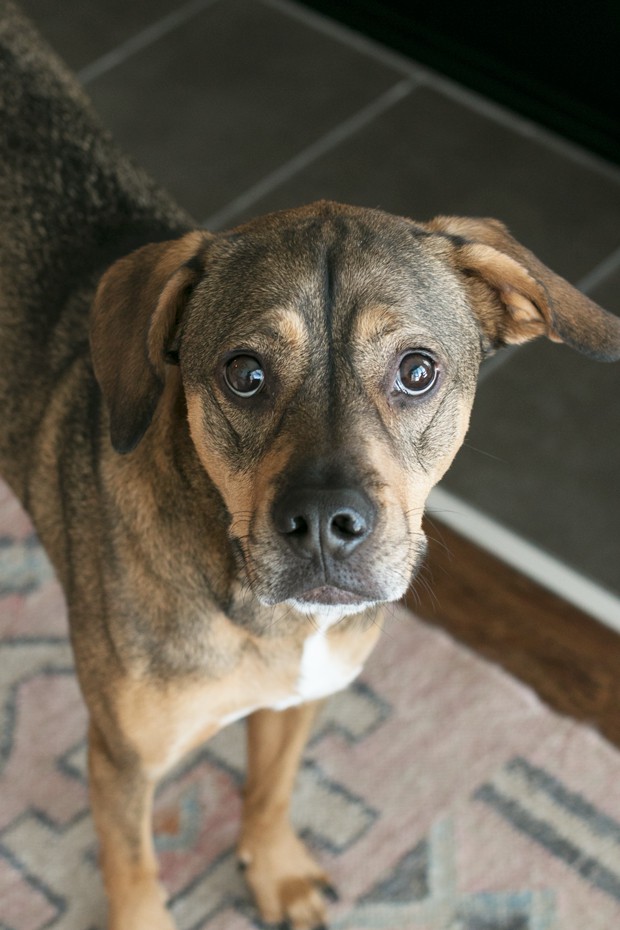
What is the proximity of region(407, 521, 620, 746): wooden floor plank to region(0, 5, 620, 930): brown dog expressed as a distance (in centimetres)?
68

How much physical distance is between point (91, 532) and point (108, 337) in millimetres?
406

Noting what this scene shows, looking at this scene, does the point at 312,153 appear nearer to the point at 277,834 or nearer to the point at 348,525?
the point at 277,834

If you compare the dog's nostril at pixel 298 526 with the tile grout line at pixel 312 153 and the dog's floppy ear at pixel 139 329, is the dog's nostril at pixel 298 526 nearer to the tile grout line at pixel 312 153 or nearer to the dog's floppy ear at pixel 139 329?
the dog's floppy ear at pixel 139 329

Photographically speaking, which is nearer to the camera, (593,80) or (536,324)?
(536,324)

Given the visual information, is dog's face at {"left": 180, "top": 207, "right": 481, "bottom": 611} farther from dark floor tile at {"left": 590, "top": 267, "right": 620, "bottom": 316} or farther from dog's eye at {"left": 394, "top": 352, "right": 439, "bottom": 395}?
dark floor tile at {"left": 590, "top": 267, "right": 620, "bottom": 316}

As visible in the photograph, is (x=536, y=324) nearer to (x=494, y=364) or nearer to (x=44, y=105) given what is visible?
(x=44, y=105)

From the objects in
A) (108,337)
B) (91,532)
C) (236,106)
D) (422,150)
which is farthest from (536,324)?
(236,106)

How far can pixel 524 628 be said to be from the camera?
120 inches

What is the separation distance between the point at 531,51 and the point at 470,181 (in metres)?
0.56

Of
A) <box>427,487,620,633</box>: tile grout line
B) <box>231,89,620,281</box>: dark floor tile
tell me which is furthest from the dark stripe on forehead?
<box>231,89,620,281</box>: dark floor tile

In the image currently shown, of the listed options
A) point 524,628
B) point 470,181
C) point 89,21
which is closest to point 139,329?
point 524,628

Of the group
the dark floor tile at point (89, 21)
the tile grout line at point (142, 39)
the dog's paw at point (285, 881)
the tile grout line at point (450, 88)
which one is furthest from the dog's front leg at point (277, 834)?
the dark floor tile at point (89, 21)

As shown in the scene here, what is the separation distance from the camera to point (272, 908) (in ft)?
8.43

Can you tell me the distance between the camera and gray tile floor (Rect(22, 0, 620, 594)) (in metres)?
3.37
